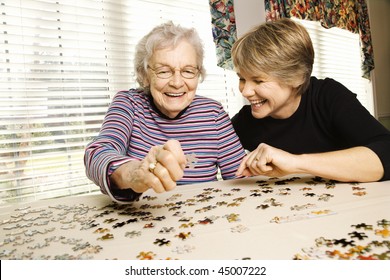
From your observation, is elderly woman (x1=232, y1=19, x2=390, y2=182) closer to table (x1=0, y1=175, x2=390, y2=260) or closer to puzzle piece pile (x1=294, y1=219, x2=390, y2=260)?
table (x1=0, y1=175, x2=390, y2=260)

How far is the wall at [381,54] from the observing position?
6797 mm

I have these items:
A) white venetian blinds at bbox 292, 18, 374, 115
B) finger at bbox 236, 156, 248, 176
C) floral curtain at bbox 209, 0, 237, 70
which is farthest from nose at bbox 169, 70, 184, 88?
white venetian blinds at bbox 292, 18, 374, 115

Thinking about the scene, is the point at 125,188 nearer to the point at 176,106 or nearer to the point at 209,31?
the point at 176,106

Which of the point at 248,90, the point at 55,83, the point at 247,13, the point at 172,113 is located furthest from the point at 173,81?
the point at 247,13

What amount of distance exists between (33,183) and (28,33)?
139cm

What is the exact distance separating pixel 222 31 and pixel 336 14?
3.05 m

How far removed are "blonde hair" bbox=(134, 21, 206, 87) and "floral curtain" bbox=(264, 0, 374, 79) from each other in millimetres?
2775

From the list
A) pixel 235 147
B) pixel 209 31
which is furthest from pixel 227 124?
pixel 209 31

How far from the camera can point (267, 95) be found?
1.90 m

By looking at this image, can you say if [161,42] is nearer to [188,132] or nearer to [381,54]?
[188,132]

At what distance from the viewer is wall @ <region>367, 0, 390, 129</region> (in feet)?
22.3

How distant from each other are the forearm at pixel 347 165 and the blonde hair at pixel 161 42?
898 mm

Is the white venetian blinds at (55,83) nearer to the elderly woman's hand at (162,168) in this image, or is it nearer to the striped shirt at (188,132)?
the striped shirt at (188,132)

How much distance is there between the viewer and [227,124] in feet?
6.74
